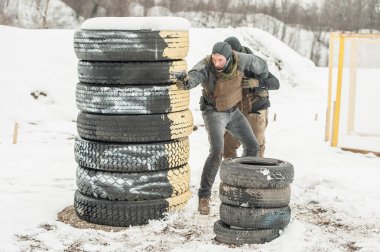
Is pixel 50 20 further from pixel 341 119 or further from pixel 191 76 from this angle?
pixel 191 76

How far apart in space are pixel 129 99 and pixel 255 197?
1522 millimetres

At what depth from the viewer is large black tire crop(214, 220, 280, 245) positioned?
5.34 meters

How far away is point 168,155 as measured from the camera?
19.6 ft

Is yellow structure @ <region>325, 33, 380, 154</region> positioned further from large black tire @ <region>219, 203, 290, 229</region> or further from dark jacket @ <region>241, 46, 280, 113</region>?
large black tire @ <region>219, 203, 290, 229</region>

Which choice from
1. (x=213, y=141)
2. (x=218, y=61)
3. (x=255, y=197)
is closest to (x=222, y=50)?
(x=218, y=61)

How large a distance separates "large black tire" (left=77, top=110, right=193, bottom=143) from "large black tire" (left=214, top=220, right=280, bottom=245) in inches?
45.1

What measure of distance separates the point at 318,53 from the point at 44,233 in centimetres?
3119

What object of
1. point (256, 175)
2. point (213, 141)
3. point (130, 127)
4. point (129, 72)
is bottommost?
point (256, 175)

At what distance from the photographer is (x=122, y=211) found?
5.83 metres

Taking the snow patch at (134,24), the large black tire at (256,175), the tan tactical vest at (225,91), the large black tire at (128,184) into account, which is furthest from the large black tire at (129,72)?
the large black tire at (256,175)

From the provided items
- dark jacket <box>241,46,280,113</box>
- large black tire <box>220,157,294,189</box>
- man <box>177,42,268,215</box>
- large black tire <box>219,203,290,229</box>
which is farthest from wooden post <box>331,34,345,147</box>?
large black tire <box>219,203,290,229</box>

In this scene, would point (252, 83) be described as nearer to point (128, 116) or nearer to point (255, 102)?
point (255, 102)

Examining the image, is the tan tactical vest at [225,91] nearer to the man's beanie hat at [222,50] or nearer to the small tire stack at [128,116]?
the man's beanie hat at [222,50]

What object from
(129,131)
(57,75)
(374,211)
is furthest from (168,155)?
(57,75)
